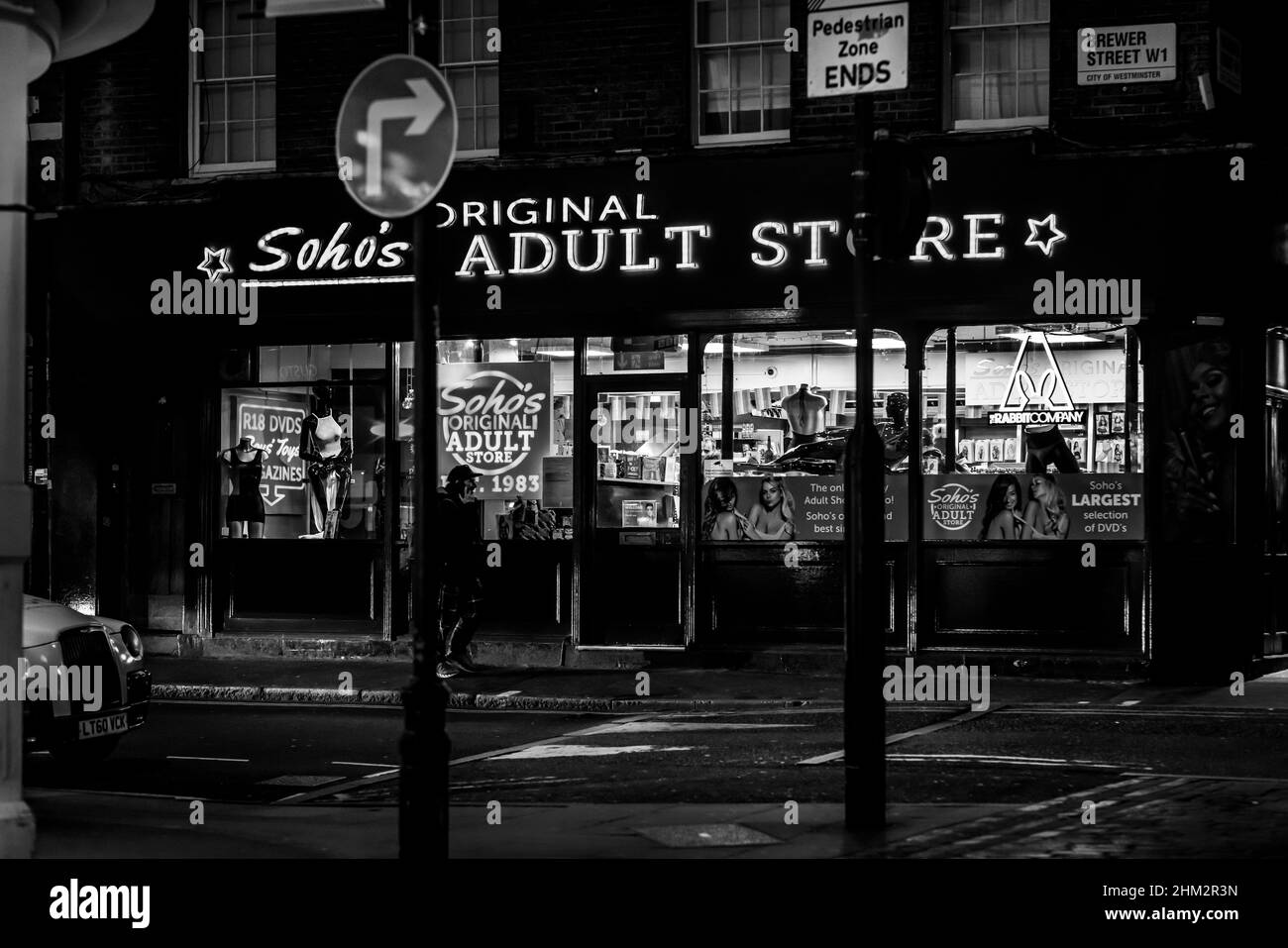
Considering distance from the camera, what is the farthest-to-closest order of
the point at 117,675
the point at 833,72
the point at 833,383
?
the point at 833,383, the point at 117,675, the point at 833,72

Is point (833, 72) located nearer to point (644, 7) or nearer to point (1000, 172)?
point (1000, 172)

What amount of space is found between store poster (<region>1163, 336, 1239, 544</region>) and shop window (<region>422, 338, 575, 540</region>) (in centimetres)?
597

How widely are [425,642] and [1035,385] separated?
10051 millimetres

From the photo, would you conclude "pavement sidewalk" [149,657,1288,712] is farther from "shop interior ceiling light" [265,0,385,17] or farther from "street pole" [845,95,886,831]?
"shop interior ceiling light" [265,0,385,17]

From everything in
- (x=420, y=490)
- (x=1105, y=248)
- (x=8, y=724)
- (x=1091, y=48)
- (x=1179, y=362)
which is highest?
(x=1091, y=48)

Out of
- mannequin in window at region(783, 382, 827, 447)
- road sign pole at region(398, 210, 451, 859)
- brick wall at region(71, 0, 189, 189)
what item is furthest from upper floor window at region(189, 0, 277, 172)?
road sign pole at region(398, 210, 451, 859)

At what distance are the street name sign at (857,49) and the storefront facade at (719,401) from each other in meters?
7.26

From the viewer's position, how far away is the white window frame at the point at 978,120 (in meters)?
16.9

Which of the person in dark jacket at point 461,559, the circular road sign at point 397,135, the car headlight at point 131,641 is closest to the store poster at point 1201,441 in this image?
the person in dark jacket at point 461,559

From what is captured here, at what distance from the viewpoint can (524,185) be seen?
1823cm

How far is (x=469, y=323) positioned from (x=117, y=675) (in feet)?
→ 24.6

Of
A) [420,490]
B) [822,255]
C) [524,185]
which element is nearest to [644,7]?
[524,185]

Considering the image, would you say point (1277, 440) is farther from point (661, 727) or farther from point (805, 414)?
point (661, 727)

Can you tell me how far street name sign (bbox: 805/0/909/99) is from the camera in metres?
9.44
